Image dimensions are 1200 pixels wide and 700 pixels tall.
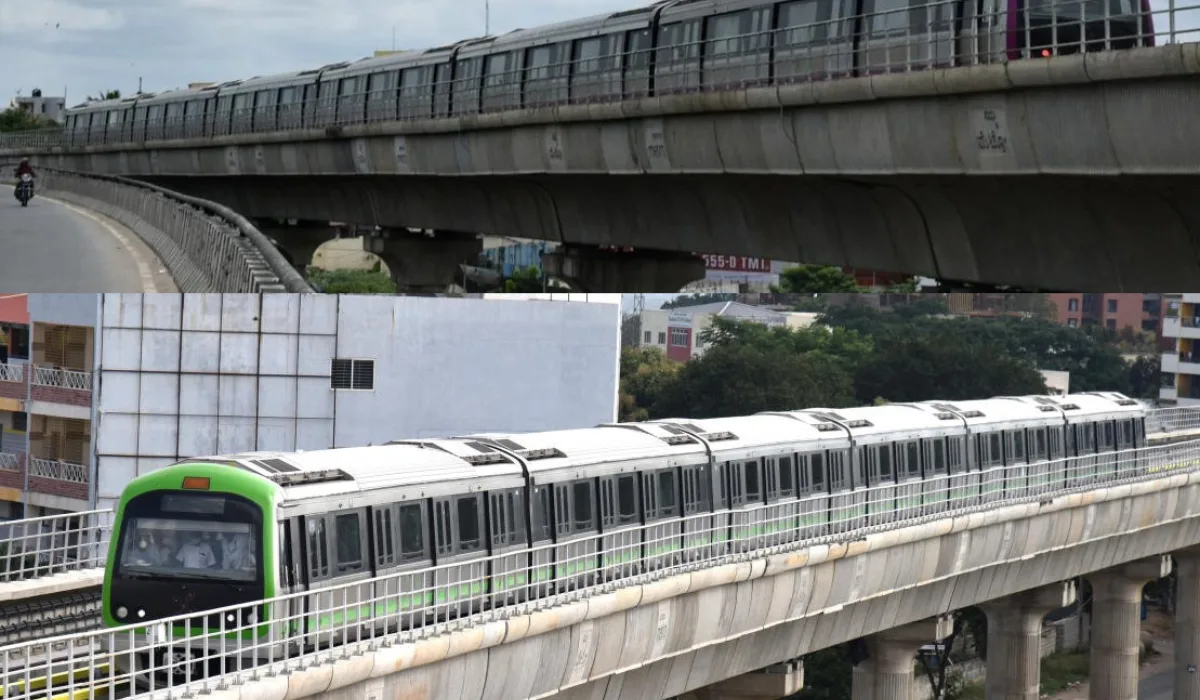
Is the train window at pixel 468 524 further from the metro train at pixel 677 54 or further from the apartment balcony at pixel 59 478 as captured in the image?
the apartment balcony at pixel 59 478

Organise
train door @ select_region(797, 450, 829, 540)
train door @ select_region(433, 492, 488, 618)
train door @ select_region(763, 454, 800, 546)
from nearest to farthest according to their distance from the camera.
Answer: train door @ select_region(433, 492, 488, 618)
train door @ select_region(763, 454, 800, 546)
train door @ select_region(797, 450, 829, 540)

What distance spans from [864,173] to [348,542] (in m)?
11.2

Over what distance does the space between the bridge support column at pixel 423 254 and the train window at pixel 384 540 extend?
38.1 m

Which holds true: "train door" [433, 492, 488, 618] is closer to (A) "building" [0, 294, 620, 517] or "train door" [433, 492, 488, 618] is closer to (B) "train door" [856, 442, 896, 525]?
(B) "train door" [856, 442, 896, 525]

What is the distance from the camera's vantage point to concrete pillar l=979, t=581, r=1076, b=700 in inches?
1841

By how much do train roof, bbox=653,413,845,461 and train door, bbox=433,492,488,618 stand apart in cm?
595

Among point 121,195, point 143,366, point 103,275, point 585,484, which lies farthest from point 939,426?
point 121,195

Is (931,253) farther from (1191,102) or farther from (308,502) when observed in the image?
(308,502)

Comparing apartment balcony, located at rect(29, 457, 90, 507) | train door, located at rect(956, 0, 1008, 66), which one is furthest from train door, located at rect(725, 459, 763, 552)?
apartment balcony, located at rect(29, 457, 90, 507)

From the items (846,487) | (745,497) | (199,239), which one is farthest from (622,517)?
(199,239)

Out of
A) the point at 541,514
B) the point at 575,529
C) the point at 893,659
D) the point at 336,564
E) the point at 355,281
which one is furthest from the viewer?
the point at 355,281

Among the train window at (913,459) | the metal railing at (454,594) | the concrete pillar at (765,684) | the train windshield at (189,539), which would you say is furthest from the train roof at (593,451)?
the train window at (913,459)

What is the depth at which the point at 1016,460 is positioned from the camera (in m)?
37.3

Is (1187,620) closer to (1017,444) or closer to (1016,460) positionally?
(1016,460)
